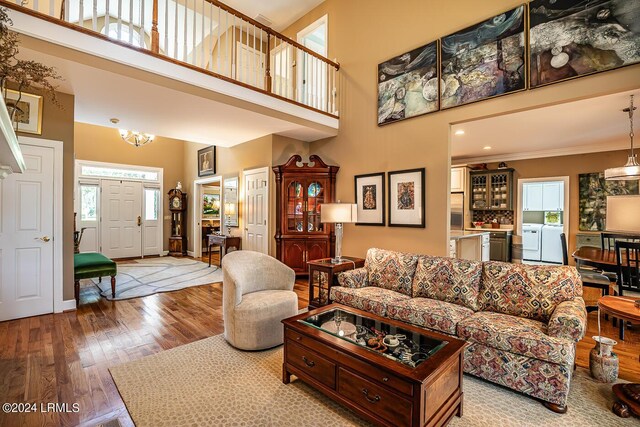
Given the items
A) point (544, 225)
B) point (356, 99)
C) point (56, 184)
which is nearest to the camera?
point (56, 184)

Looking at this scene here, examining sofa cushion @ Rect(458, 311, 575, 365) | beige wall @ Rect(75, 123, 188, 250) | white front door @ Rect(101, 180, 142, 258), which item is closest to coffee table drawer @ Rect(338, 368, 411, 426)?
sofa cushion @ Rect(458, 311, 575, 365)

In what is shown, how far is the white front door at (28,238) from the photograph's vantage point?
3.34 metres

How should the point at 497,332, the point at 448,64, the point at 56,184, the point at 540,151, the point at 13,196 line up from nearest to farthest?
the point at 497,332, the point at 13,196, the point at 56,184, the point at 448,64, the point at 540,151

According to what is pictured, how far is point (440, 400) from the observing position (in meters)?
1.67

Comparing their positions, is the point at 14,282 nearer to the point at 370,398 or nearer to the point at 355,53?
the point at 370,398

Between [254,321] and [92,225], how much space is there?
276 inches

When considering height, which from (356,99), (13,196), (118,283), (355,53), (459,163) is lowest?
→ (118,283)

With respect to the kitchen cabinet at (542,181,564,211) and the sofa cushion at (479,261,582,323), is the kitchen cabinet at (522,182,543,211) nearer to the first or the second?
the kitchen cabinet at (542,181,564,211)

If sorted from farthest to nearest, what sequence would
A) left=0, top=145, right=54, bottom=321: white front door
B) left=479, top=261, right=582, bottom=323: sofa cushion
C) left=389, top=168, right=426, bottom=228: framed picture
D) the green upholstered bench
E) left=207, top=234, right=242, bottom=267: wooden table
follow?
left=207, top=234, right=242, bottom=267: wooden table
left=389, top=168, right=426, bottom=228: framed picture
the green upholstered bench
left=0, top=145, right=54, bottom=321: white front door
left=479, top=261, right=582, bottom=323: sofa cushion

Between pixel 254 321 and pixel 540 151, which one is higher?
pixel 540 151

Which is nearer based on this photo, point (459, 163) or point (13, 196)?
point (13, 196)

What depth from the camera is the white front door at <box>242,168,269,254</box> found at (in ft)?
18.4

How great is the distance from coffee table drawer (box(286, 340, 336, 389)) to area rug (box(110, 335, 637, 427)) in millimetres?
184

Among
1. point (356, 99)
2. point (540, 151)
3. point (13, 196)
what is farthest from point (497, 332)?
point (540, 151)
